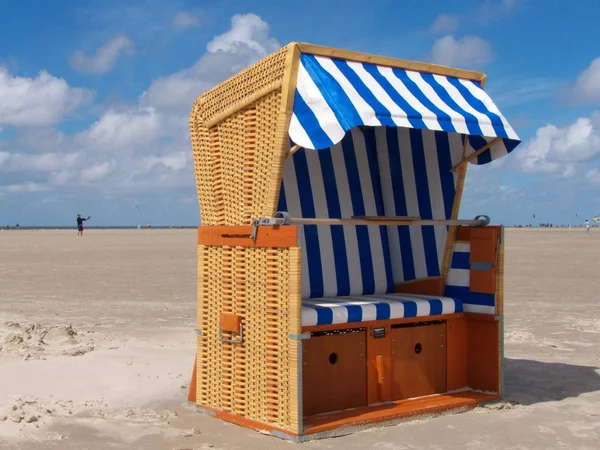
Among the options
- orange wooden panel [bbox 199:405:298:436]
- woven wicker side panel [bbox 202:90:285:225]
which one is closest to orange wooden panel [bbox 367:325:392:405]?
orange wooden panel [bbox 199:405:298:436]

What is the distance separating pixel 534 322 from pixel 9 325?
670 cm

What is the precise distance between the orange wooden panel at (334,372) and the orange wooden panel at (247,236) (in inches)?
31.6

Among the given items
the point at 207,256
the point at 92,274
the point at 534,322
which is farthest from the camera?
the point at 92,274

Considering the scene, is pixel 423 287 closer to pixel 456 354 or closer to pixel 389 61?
pixel 456 354

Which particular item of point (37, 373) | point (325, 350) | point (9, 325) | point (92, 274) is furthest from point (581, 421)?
point (92, 274)

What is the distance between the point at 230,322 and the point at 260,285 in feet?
1.38

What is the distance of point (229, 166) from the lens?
5512 millimetres

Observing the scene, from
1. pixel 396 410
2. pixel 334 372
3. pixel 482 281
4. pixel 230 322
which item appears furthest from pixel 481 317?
pixel 230 322

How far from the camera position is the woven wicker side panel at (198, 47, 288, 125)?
499 cm

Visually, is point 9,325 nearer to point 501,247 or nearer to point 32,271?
point 501,247

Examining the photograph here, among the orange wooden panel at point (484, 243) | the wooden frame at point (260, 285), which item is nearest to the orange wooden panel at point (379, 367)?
the wooden frame at point (260, 285)

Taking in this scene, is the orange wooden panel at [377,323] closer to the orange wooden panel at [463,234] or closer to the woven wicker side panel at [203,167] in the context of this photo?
the orange wooden panel at [463,234]

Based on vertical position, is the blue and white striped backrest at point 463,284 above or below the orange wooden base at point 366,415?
above

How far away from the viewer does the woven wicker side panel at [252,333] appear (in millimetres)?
4832
